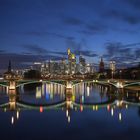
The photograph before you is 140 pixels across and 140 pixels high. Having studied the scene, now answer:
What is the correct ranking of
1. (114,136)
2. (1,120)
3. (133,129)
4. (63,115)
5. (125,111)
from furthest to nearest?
(125,111) → (63,115) → (1,120) → (133,129) → (114,136)

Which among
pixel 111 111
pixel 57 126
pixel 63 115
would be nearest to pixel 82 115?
pixel 63 115

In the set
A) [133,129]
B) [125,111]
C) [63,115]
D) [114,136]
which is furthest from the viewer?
[125,111]

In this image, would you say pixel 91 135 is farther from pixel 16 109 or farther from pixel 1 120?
pixel 16 109

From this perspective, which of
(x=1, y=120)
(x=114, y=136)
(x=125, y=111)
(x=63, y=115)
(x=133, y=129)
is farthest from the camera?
(x=125, y=111)

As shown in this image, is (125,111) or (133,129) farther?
(125,111)

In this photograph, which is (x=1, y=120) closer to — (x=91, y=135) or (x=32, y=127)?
(x=32, y=127)

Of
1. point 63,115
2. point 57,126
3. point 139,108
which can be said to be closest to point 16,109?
point 63,115

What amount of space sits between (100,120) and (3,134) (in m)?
11.5

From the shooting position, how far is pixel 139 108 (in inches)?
1700

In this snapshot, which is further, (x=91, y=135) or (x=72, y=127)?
(x=72, y=127)

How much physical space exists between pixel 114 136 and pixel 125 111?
14634mm

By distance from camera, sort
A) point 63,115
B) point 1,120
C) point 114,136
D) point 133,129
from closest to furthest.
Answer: point 114,136 < point 133,129 < point 1,120 < point 63,115

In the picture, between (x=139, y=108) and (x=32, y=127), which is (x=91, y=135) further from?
(x=139, y=108)

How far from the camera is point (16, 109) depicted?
138 ft
